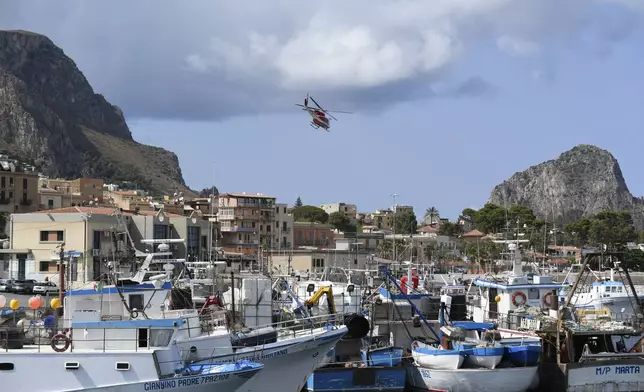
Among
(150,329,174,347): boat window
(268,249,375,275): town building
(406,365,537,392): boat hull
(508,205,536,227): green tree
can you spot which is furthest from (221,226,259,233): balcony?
(150,329,174,347): boat window

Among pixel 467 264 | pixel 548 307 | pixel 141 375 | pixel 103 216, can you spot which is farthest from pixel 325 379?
pixel 467 264

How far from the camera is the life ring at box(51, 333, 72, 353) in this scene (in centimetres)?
2461

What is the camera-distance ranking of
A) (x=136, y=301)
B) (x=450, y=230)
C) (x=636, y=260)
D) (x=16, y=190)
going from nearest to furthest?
(x=136, y=301), (x=16, y=190), (x=636, y=260), (x=450, y=230)

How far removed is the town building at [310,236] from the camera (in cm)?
10775

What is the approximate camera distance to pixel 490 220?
146m

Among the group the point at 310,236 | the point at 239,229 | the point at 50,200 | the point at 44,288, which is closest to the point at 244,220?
the point at 239,229

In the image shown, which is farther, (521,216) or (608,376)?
(521,216)

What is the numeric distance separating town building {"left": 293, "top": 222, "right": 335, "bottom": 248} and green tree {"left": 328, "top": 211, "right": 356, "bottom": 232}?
2774cm

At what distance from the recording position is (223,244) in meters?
99.4

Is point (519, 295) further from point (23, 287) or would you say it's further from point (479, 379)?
point (23, 287)

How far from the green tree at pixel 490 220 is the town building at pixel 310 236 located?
3847 centimetres

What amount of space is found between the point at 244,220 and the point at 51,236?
39286 millimetres

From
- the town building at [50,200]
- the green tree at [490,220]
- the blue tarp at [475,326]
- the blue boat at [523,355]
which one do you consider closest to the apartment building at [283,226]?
the town building at [50,200]

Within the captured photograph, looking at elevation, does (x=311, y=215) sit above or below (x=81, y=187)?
below
